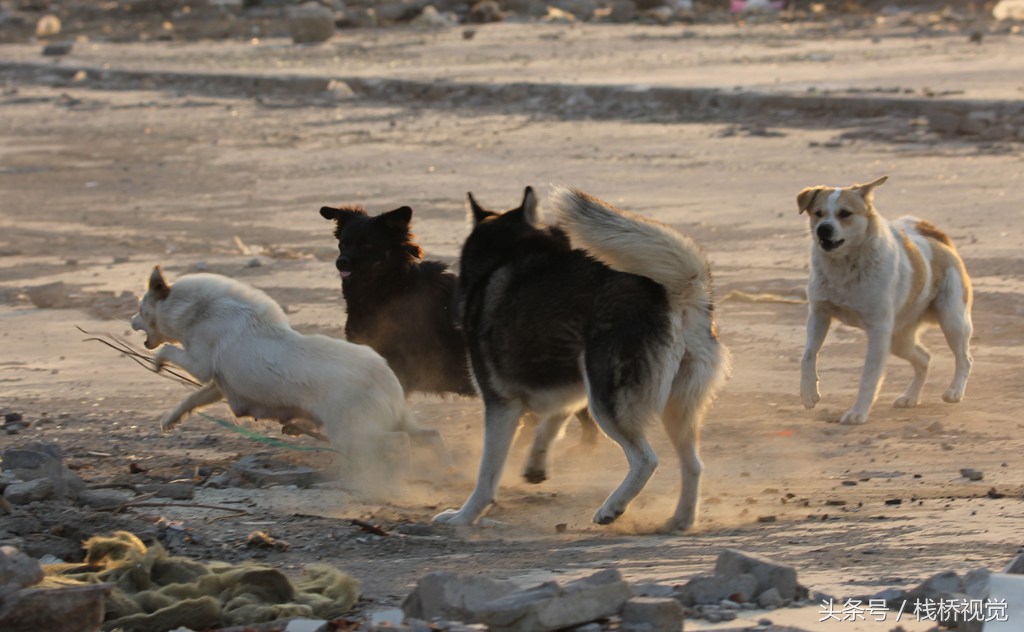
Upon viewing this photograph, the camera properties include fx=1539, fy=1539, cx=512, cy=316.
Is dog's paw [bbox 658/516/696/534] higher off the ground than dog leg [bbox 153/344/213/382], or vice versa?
dog leg [bbox 153/344/213/382]

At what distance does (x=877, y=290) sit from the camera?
8.14 metres

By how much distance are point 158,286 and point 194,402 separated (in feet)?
1.85

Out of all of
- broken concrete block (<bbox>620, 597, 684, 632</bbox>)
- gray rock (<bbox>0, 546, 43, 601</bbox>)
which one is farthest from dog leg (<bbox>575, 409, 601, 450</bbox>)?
gray rock (<bbox>0, 546, 43, 601</bbox>)

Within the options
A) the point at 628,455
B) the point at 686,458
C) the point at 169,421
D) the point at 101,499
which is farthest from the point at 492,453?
the point at 169,421

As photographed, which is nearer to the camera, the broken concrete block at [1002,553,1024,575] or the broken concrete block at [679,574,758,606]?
the broken concrete block at [679,574,758,606]

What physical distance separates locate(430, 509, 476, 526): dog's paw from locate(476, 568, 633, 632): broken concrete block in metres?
1.97

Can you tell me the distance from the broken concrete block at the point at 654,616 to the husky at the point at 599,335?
1746mm

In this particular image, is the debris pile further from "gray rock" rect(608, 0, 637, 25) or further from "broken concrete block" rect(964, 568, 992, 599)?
"gray rock" rect(608, 0, 637, 25)

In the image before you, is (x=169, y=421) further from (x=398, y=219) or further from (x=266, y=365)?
(x=398, y=219)

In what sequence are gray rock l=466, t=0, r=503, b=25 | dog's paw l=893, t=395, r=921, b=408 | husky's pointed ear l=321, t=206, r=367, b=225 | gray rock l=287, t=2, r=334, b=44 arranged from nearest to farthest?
husky's pointed ear l=321, t=206, r=367, b=225 < dog's paw l=893, t=395, r=921, b=408 < gray rock l=287, t=2, r=334, b=44 < gray rock l=466, t=0, r=503, b=25

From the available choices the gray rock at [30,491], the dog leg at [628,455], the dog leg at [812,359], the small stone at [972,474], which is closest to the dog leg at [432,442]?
the dog leg at [628,455]

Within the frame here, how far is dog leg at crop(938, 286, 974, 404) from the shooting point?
8305 mm

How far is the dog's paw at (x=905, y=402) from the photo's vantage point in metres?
8.29

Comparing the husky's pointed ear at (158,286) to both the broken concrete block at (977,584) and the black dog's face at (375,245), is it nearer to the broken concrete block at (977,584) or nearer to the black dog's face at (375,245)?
the black dog's face at (375,245)
